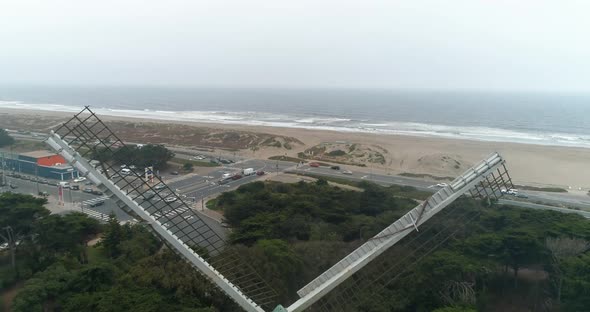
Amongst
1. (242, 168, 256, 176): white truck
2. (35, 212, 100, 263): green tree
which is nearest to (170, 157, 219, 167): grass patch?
(242, 168, 256, 176): white truck

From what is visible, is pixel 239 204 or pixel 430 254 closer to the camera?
pixel 430 254

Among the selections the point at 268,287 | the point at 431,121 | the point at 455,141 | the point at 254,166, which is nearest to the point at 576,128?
the point at 431,121

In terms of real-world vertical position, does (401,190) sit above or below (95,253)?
above

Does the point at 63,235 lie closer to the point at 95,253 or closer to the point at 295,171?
the point at 95,253

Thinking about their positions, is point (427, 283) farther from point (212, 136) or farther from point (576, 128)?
point (576, 128)

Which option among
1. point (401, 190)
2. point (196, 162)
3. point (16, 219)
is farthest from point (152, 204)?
point (196, 162)

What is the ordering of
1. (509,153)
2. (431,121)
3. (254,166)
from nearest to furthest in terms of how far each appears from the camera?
(254,166)
(509,153)
(431,121)

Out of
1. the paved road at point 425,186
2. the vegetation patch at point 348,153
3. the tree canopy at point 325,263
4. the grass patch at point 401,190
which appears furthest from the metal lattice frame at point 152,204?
the vegetation patch at point 348,153
